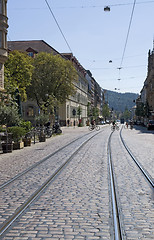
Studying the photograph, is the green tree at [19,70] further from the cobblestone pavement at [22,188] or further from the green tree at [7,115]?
the cobblestone pavement at [22,188]

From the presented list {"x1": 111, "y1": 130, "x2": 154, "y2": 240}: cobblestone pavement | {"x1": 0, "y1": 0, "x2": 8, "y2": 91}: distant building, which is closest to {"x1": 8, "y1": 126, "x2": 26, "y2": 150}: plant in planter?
{"x1": 111, "y1": 130, "x2": 154, "y2": 240}: cobblestone pavement

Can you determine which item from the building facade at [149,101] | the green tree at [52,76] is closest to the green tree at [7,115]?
the green tree at [52,76]

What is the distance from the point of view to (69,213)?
222 inches

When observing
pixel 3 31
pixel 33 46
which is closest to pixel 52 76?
pixel 3 31

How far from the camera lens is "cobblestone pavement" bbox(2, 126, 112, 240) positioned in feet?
15.3

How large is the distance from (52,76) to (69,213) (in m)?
37.9

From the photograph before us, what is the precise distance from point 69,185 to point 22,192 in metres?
1.30

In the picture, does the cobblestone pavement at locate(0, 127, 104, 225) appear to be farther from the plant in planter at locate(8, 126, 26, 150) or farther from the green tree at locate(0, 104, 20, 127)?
the green tree at locate(0, 104, 20, 127)

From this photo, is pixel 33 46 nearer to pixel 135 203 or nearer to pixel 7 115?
pixel 7 115

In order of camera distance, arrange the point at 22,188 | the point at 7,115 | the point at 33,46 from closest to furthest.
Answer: the point at 22,188 → the point at 7,115 → the point at 33,46

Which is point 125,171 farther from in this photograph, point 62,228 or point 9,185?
point 62,228

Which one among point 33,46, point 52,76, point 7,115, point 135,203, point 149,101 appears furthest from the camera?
point 149,101

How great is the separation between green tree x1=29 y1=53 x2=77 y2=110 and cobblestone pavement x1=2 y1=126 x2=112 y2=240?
112ft

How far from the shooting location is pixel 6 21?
3338cm
